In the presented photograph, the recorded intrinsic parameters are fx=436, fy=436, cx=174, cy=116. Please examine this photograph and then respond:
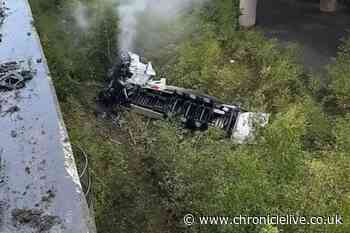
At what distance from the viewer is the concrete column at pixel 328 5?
16.4 m

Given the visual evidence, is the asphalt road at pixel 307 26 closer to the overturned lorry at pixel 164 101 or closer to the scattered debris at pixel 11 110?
the overturned lorry at pixel 164 101

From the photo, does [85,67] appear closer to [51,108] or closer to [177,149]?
[177,149]

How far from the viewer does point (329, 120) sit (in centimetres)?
971

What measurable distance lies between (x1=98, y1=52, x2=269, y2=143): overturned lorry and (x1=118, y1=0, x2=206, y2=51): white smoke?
1.38 metres

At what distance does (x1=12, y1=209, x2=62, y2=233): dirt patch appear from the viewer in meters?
4.02

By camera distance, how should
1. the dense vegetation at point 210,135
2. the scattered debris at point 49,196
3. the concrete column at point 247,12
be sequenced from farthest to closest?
the concrete column at point 247,12 < the dense vegetation at point 210,135 < the scattered debris at point 49,196

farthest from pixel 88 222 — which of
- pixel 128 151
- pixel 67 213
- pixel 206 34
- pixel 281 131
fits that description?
pixel 206 34

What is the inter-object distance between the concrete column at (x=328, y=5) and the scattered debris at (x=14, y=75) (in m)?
13.0

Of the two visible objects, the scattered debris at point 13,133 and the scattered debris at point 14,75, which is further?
the scattered debris at point 14,75

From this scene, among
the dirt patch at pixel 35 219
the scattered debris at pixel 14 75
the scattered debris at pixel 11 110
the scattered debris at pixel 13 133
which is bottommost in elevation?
the dirt patch at pixel 35 219

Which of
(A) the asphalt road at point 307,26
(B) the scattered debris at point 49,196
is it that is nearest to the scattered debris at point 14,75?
(B) the scattered debris at point 49,196

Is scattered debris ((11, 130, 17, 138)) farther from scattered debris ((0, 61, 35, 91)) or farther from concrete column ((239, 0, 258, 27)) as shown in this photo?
concrete column ((239, 0, 258, 27))

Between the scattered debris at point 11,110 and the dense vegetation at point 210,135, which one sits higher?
the scattered debris at point 11,110

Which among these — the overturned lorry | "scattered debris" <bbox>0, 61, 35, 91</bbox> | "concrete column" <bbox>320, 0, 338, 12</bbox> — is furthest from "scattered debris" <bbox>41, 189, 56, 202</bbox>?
"concrete column" <bbox>320, 0, 338, 12</bbox>
